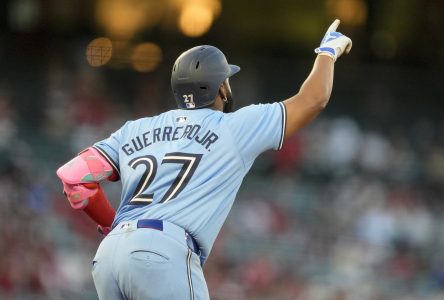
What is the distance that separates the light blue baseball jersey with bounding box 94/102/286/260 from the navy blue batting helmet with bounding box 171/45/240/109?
0.45 ft

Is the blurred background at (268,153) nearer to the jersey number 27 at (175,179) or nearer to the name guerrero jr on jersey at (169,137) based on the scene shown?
the name guerrero jr on jersey at (169,137)

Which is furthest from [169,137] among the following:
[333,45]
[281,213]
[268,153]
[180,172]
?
[268,153]

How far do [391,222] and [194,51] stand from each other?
7.71 metres

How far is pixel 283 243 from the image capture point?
38.2ft

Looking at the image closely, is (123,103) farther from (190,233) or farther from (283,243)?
(190,233)

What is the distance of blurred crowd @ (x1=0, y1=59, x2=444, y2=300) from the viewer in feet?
36.1

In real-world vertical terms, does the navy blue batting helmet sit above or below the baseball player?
above

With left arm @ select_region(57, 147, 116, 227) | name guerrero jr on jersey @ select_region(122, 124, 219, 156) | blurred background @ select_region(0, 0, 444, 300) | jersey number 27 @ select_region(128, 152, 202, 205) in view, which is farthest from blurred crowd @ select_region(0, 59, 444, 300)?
jersey number 27 @ select_region(128, 152, 202, 205)

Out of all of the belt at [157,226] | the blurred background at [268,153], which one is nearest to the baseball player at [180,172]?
the belt at [157,226]

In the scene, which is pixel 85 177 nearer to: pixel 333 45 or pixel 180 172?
pixel 180 172

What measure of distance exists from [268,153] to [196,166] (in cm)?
844

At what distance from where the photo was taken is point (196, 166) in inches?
165

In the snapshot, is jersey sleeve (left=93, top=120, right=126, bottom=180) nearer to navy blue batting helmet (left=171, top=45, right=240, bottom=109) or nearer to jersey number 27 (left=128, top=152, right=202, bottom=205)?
jersey number 27 (left=128, top=152, right=202, bottom=205)

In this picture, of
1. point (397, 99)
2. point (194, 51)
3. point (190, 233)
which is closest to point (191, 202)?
point (190, 233)
